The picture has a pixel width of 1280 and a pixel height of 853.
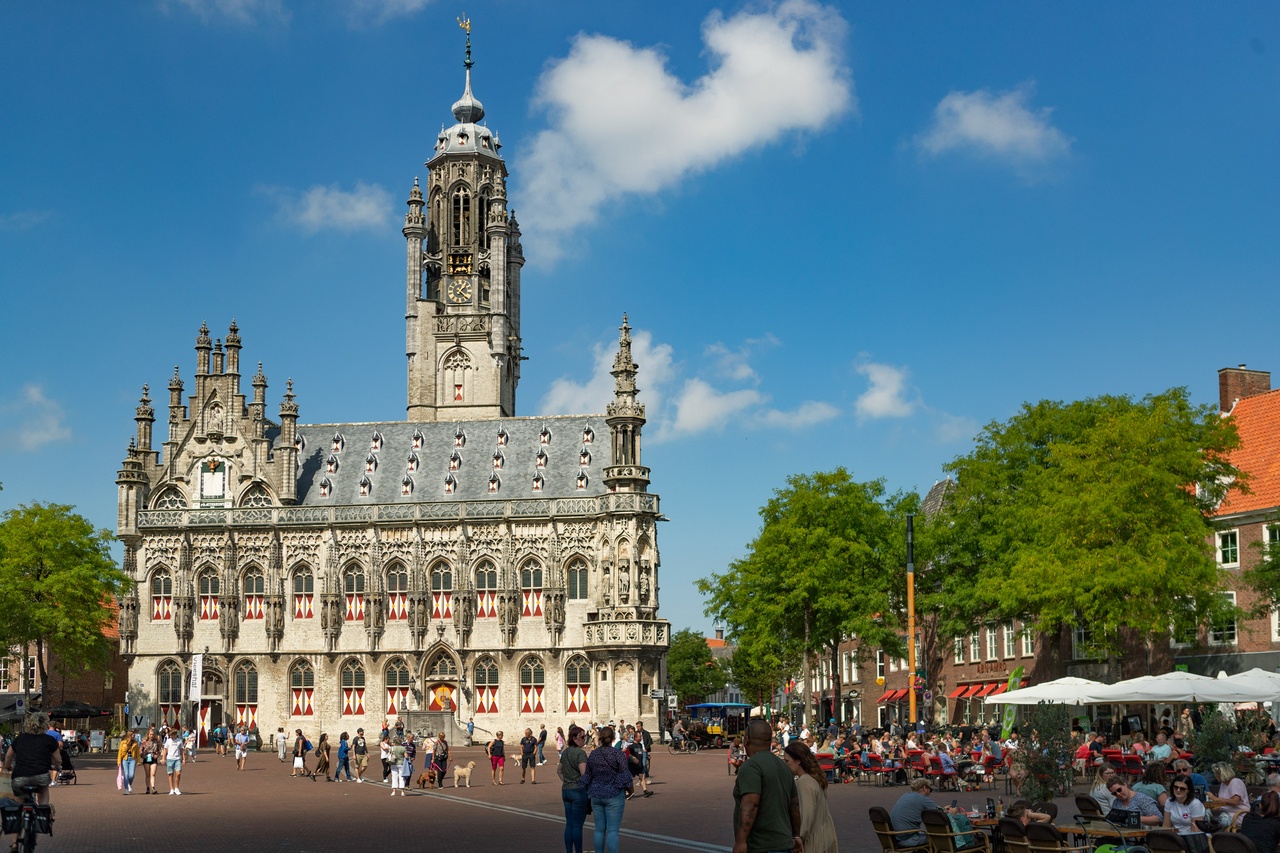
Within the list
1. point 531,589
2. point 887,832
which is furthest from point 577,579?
point 887,832

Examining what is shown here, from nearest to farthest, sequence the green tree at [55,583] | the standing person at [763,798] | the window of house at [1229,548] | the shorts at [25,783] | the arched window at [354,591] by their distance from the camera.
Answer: the standing person at [763,798] < the shorts at [25,783] < the window of house at [1229,548] < the green tree at [55,583] < the arched window at [354,591]

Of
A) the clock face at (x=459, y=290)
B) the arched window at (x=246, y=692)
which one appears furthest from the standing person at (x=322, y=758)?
the clock face at (x=459, y=290)

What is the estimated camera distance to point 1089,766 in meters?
33.6

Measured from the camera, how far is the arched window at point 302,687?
69062 mm

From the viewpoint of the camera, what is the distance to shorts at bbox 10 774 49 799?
56.2ft

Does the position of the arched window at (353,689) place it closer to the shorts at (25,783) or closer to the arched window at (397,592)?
the arched window at (397,592)

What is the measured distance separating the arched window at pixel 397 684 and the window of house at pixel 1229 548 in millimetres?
36841

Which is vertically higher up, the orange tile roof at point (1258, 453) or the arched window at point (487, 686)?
the orange tile roof at point (1258, 453)

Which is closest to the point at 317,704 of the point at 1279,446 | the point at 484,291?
the point at 484,291

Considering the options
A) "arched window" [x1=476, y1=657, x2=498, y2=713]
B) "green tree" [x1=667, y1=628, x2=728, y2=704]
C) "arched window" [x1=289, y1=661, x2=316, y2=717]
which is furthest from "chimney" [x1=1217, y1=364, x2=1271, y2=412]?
"green tree" [x1=667, y1=628, x2=728, y2=704]

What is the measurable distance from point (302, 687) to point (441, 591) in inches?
322

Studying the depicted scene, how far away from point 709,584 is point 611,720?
26.2 feet

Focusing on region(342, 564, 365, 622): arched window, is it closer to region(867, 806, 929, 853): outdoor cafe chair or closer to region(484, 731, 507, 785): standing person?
region(484, 731, 507, 785): standing person

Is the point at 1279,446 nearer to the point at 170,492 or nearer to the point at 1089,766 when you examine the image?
the point at 1089,766
